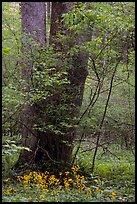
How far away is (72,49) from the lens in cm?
733

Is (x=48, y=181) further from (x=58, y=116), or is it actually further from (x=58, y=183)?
(x=58, y=116)

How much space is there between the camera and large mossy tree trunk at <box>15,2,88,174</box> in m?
7.33

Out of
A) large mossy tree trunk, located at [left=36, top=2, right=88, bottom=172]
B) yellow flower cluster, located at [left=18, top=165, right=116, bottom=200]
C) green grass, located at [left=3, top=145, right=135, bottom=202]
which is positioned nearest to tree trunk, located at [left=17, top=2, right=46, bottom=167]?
large mossy tree trunk, located at [left=36, top=2, right=88, bottom=172]

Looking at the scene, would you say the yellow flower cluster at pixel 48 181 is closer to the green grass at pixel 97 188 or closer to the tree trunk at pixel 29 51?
the green grass at pixel 97 188

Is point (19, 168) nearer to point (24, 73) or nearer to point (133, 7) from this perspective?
point (24, 73)

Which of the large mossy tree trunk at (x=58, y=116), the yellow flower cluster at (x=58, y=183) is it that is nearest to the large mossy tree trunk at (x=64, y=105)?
the large mossy tree trunk at (x=58, y=116)

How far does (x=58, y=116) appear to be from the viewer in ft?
23.9

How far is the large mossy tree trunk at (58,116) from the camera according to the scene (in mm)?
7328

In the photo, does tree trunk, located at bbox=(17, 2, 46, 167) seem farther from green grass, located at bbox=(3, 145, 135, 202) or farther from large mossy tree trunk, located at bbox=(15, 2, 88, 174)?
green grass, located at bbox=(3, 145, 135, 202)

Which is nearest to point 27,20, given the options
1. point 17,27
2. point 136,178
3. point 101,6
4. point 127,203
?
point 17,27

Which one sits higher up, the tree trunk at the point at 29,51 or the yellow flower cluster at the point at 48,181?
the tree trunk at the point at 29,51

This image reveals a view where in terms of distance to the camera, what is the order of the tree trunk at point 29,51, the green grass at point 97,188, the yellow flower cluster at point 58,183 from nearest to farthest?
the green grass at point 97,188 → the yellow flower cluster at point 58,183 → the tree trunk at point 29,51

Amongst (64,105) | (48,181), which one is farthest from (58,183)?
(64,105)

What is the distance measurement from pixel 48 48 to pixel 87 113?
1699 mm
